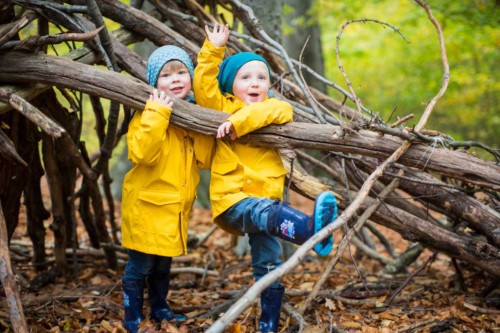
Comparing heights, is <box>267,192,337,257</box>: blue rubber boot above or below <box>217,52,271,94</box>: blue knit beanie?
below

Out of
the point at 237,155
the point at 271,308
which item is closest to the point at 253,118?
the point at 237,155

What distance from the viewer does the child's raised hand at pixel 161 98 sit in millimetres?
2614

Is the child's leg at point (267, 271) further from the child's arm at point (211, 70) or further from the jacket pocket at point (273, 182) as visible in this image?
the child's arm at point (211, 70)

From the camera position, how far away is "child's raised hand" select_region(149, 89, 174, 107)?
103 inches

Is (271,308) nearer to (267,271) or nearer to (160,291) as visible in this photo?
(267,271)

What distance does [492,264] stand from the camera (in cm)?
317

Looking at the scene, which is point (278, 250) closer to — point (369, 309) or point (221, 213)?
point (221, 213)

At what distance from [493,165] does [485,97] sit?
8624 millimetres

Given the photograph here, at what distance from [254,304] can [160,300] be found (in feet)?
1.99

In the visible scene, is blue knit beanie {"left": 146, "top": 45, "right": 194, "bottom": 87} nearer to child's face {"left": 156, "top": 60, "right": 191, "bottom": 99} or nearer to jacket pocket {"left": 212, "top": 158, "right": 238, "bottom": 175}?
child's face {"left": 156, "top": 60, "right": 191, "bottom": 99}

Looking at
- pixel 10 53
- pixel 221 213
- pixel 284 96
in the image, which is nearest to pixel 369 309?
pixel 221 213

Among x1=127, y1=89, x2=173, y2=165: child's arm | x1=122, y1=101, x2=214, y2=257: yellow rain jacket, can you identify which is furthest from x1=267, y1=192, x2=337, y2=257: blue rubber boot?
x1=127, y1=89, x2=173, y2=165: child's arm

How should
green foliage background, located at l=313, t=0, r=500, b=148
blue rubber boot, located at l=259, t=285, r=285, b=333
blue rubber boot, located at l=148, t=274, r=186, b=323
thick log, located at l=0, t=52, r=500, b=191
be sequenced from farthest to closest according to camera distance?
1. green foliage background, located at l=313, t=0, r=500, b=148
2. blue rubber boot, located at l=148, t=274, r=186, b=323
3. blue rubber boot, located at l=259, t=285, r=285, b=333
4. thick log, located at l=0, t=52, r=500, b=191

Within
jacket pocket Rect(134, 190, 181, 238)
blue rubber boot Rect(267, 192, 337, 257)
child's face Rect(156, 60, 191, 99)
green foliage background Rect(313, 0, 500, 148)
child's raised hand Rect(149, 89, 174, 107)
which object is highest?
green foliage background Rect(313, 0, 500, 148)
